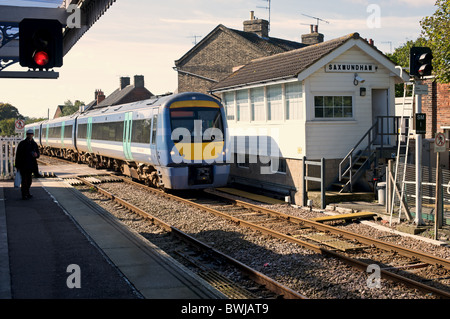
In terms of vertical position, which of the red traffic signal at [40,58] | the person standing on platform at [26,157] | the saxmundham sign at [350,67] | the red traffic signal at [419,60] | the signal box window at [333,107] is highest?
the saxmundham sign at [350,67]

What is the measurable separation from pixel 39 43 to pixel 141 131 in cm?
995

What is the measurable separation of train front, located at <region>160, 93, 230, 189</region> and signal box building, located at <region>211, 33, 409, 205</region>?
2.28 m

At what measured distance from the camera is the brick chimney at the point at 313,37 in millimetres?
44000

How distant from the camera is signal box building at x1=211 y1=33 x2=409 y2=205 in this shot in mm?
16234

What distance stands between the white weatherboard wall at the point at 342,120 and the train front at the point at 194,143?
2.85m

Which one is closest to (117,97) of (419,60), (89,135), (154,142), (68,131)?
(68,131)

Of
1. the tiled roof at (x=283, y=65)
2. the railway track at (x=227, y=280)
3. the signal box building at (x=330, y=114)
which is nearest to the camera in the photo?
the railway track at (x=227, y=280)

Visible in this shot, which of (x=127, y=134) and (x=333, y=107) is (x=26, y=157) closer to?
(x=127, y=134)

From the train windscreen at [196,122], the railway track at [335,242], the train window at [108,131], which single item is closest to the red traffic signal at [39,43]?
the railway track at [335,242]

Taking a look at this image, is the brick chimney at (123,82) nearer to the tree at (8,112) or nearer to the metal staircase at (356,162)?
the metal staircase at (356,162)

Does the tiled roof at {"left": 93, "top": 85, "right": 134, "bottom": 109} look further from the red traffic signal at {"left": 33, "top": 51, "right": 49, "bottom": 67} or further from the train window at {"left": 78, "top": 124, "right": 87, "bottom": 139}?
the red traffic signal at {"left": 33, "top": 51, "right": 49, "bottom": 67}

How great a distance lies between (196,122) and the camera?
16.1m
